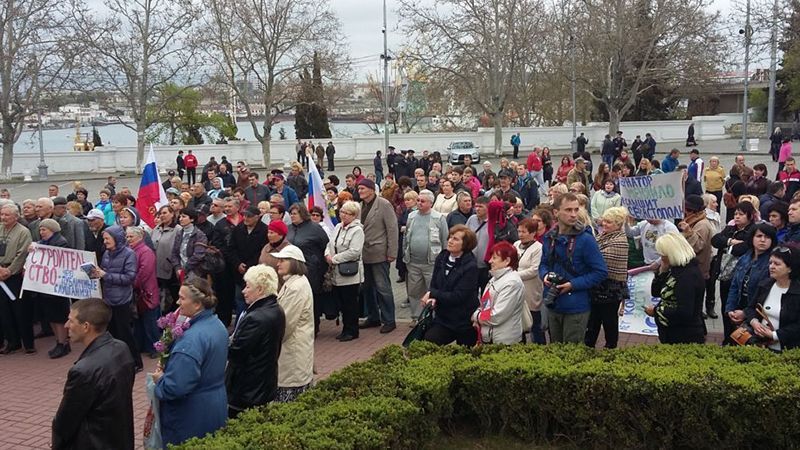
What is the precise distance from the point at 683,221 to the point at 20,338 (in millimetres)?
8274

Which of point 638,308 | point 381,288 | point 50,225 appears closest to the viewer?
point 638,308

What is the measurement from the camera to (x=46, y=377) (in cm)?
867

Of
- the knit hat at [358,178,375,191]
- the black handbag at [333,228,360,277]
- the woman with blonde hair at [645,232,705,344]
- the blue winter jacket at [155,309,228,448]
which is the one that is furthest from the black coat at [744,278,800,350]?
the knit hat at [358,178,375,191]

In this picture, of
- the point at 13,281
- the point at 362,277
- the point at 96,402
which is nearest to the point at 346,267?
the point at 362,277

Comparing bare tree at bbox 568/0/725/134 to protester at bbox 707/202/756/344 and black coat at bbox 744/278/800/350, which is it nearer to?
protester at bbox 707/202/756/344

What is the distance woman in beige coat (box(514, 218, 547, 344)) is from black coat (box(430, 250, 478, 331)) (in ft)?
2.91

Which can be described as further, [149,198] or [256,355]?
[149,198]

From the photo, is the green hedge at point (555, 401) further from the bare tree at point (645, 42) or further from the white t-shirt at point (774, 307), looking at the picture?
the bare tree at point (645, 42)

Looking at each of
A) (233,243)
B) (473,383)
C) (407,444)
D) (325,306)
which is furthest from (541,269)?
(233,243)

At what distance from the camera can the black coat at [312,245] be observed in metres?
9.28

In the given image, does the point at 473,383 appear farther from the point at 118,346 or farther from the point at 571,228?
the point at 118,346

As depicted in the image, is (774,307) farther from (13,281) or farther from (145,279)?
(13,281)

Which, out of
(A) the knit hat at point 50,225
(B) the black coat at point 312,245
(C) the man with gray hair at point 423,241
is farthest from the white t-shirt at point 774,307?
(A) the knit hat at point 50,225

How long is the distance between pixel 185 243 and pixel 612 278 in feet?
16.7
